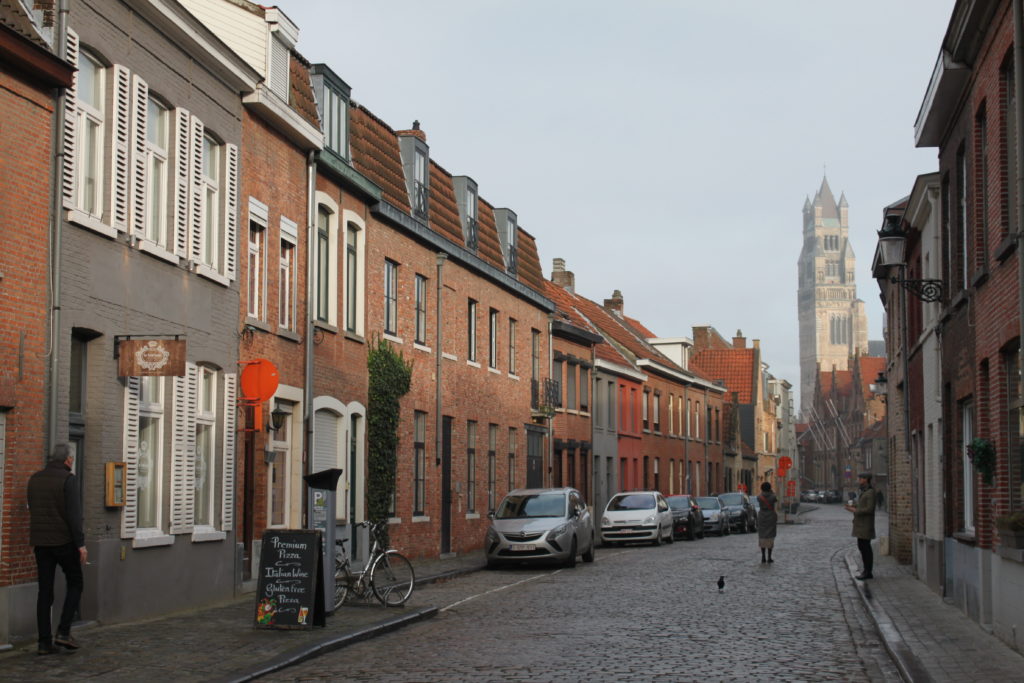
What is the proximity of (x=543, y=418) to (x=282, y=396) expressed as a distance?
17519mm

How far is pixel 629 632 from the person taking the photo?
1514cm

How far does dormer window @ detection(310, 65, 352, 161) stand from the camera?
2345 centimetres

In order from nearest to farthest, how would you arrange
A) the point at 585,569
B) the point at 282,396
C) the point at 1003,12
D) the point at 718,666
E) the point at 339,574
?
the point at 718,666
the point at 1003,12
the point at 339,574
the point at 282,396
the point at 585,569

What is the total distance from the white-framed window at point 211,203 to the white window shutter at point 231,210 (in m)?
0.12

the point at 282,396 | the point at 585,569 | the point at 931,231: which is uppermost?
the point at 931,231

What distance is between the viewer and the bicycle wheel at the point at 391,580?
17125mm

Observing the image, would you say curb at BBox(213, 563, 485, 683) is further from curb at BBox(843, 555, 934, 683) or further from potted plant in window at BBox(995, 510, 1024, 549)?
potted plant in window at BBox(995, 510, 1024, 549)

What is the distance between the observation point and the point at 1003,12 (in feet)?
44.6

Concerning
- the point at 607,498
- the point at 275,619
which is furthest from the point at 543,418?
the point at 275,619

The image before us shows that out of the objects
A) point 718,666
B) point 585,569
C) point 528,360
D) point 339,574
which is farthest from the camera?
→ point 528,360

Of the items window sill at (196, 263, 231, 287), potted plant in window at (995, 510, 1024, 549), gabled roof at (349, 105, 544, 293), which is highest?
gabled roof at (349, 105, 544, 293)

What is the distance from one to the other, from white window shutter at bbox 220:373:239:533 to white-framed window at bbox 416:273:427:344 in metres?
9.66

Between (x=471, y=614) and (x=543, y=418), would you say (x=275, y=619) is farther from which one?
(x=543, y=418)

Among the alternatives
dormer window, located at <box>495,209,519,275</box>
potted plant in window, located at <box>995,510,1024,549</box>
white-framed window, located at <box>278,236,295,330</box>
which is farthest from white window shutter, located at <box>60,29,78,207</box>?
dormer window, located at <box>495,209,519,275</box>
